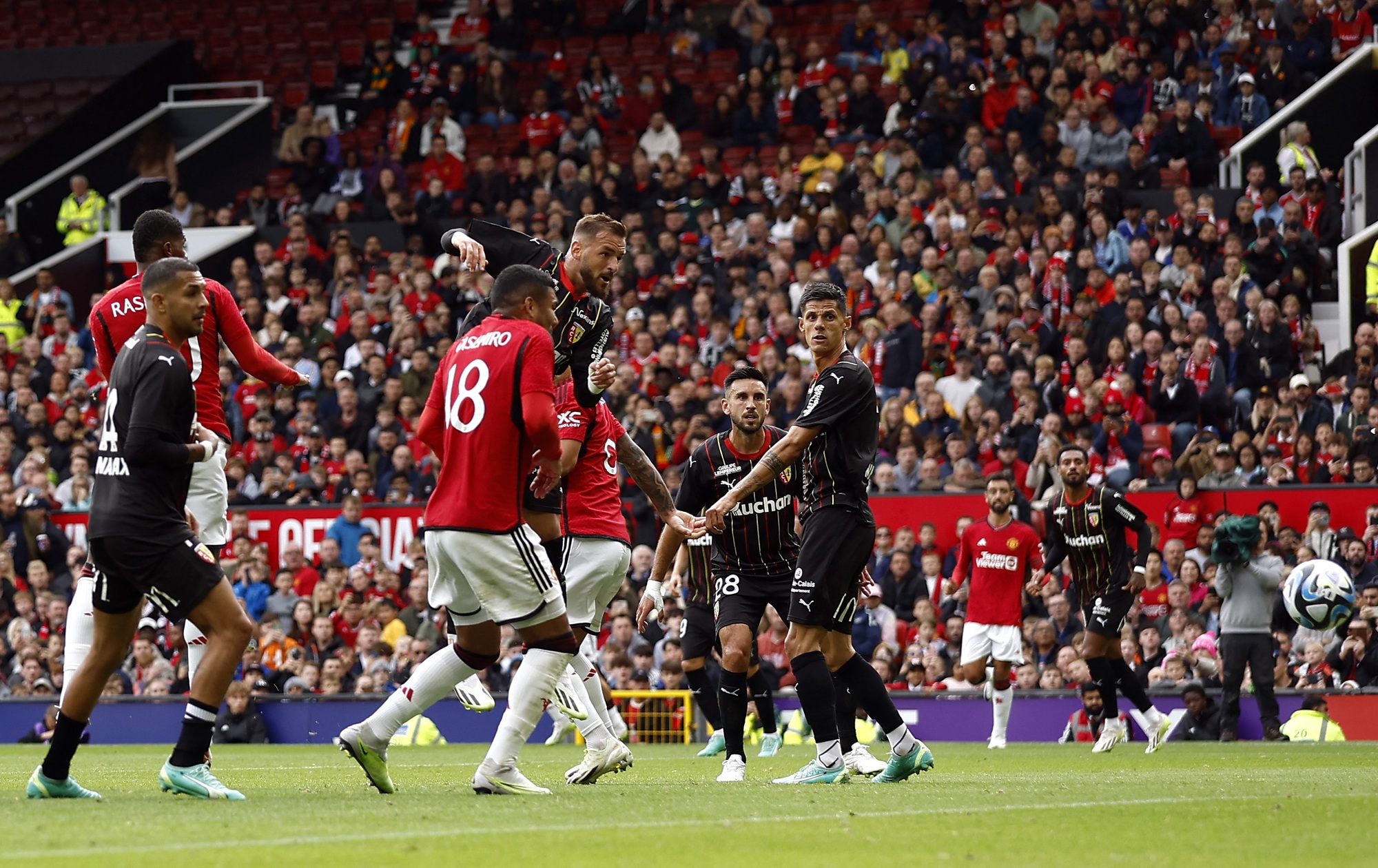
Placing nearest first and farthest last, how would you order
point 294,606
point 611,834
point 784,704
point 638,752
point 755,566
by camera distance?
point 611,834 → point 755,566 → point 638,752 → point 784,704 → point 294,606

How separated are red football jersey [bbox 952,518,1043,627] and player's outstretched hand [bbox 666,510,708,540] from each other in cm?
696

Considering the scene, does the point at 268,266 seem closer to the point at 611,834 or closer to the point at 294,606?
the point at 294,606

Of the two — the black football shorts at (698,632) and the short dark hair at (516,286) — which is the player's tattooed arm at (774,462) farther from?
the black football shorts at (698,632)

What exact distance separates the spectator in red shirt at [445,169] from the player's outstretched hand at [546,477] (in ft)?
63.4

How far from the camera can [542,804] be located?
732cm

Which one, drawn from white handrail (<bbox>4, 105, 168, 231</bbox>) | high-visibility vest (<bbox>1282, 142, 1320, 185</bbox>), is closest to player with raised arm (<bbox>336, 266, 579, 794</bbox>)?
high-visibility vest (<bbox>1282, 142, 1320, 185</bbox>)

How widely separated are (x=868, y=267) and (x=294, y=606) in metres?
8.16

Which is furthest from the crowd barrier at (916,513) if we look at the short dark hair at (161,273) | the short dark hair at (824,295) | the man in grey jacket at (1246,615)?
the short dark hair at (161,273)

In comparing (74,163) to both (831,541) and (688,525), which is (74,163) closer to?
(688,525)

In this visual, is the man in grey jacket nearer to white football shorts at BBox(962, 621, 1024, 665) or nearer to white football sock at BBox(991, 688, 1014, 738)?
white football shorts at BBox(962, 621, 1024, 665)

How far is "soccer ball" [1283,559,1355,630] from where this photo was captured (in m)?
14.3

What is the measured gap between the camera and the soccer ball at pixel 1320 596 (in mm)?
14344

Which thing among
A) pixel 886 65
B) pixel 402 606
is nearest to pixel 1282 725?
pixel 402 606

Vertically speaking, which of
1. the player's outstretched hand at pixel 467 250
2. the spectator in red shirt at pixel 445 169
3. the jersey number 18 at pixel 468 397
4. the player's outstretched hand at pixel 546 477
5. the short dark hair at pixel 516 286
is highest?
the spectator in red shirt at pixel 445 169
